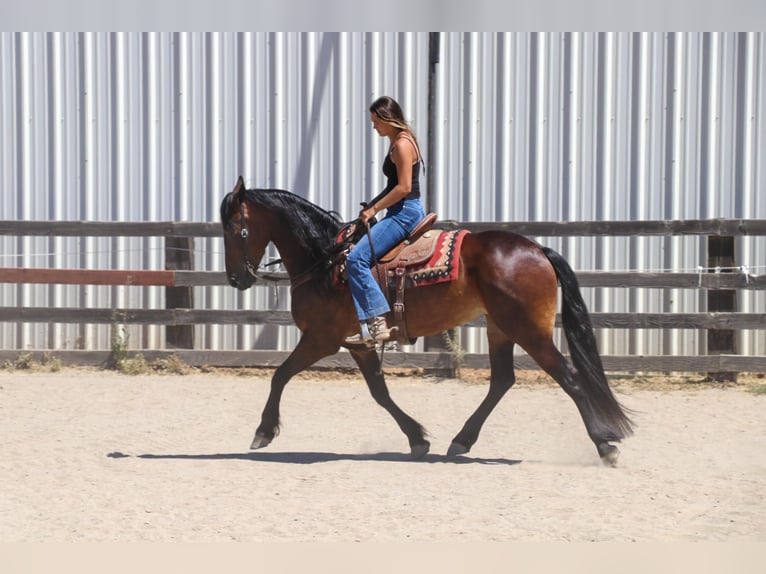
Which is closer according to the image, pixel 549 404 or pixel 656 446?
pixel 656 446

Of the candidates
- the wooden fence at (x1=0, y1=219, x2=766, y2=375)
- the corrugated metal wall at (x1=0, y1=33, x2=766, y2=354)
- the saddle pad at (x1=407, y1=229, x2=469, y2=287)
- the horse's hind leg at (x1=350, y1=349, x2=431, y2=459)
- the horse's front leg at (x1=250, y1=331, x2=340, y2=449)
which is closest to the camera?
the saddle pad at (x1=407, y1=229, x2=469, y2=287)

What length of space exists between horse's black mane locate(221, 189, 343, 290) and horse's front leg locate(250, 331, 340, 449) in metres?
0.54

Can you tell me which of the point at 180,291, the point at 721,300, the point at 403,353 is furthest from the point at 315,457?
the point at 721,300

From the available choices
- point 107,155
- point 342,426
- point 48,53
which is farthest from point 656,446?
point 48,53

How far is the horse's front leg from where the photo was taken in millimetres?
6285

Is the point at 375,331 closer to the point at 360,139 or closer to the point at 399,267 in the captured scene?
the point at 399,267

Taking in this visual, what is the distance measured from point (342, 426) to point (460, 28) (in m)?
6.89

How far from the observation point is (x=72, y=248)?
11078 mm

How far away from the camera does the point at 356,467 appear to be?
237 inches

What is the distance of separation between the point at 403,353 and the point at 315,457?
3.54m

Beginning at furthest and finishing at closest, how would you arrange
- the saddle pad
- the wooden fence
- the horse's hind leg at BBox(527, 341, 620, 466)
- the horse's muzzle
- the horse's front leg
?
1. the wooden fence
2. the horse's muzzle
3. the horse's front leg
4. the saddle pad
5. the horse's hind leg at BBox(527, 341, 620, 466)

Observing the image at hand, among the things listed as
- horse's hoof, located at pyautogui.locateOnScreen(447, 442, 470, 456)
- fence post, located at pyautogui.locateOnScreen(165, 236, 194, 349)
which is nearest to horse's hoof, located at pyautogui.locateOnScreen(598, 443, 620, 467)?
horse's hoof, located at pyautogui.locateOnScreen(447, 442, 470, 456)

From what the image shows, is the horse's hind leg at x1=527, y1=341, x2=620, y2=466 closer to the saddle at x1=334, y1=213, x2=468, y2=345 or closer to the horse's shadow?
the horse's shadow

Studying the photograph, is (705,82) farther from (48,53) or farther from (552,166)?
(48,53)
